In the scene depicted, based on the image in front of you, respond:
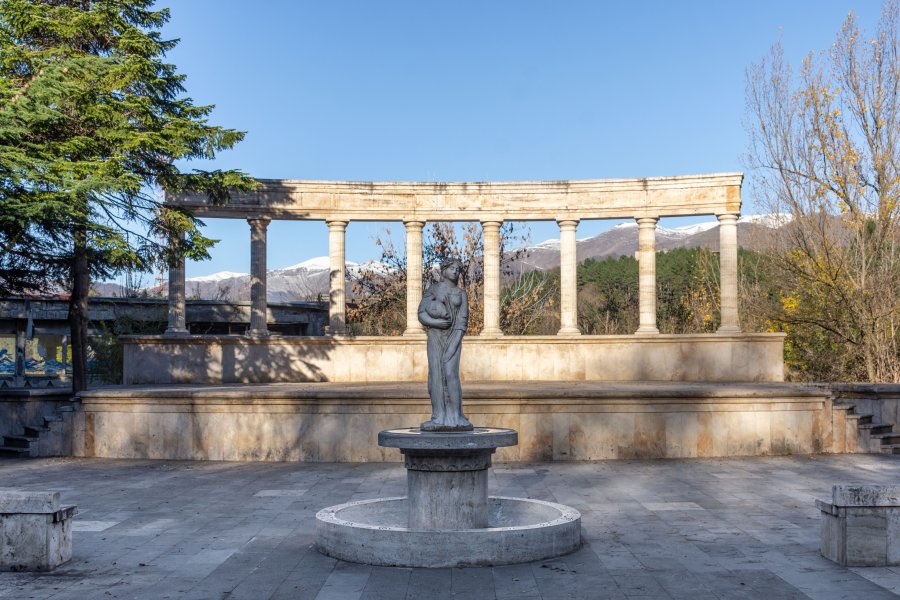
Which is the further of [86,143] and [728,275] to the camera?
[728,275]

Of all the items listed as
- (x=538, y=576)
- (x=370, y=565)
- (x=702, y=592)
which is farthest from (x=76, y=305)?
(x=702, y=592)

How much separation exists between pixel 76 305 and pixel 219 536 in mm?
16560

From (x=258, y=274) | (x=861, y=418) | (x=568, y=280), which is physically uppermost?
(x=258, y=274)

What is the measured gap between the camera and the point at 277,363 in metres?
35.6

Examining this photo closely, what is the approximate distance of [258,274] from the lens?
36062 millimetres

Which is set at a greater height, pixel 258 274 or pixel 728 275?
pixel 258 274

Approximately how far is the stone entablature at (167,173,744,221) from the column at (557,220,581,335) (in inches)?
24.3

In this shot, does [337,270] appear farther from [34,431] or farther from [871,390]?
[871,390]

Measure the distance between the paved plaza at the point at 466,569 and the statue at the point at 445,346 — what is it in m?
2.64

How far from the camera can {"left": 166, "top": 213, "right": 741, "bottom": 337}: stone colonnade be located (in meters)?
35.6

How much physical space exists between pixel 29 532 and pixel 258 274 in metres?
24.1

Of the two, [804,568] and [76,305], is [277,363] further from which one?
[804,568]

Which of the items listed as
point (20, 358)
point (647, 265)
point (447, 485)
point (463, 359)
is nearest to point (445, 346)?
point (447, 485)

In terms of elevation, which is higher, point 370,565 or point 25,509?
point 25,509
